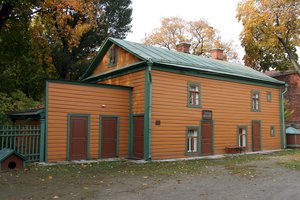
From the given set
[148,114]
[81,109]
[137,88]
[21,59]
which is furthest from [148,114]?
[21,59]

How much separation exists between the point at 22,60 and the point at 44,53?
1760 millimetres

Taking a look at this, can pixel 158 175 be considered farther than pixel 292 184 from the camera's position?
Yes

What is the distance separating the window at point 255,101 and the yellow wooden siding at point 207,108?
0.90 feet

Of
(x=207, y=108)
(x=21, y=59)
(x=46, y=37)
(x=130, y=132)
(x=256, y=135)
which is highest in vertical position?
(x=46, y=37)

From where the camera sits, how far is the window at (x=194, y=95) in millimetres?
17145

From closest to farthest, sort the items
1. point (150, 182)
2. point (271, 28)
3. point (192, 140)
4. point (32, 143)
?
point (150, 182) < point (32, 143) < point (192, 140) < point (271, 28)

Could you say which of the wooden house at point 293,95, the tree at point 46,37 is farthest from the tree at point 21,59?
the wooden house at point 293,95

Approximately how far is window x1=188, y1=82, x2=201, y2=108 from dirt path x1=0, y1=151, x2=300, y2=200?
5.05 meters

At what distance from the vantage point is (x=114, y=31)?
32.6 m

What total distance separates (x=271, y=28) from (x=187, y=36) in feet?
50.8

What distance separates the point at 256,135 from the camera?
68.7 feet

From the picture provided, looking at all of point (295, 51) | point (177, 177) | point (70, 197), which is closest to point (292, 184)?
point (177, 177)

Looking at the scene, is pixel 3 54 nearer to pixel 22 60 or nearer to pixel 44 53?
pixel 22 60

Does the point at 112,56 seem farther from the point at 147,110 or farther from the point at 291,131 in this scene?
the point at 291,131
